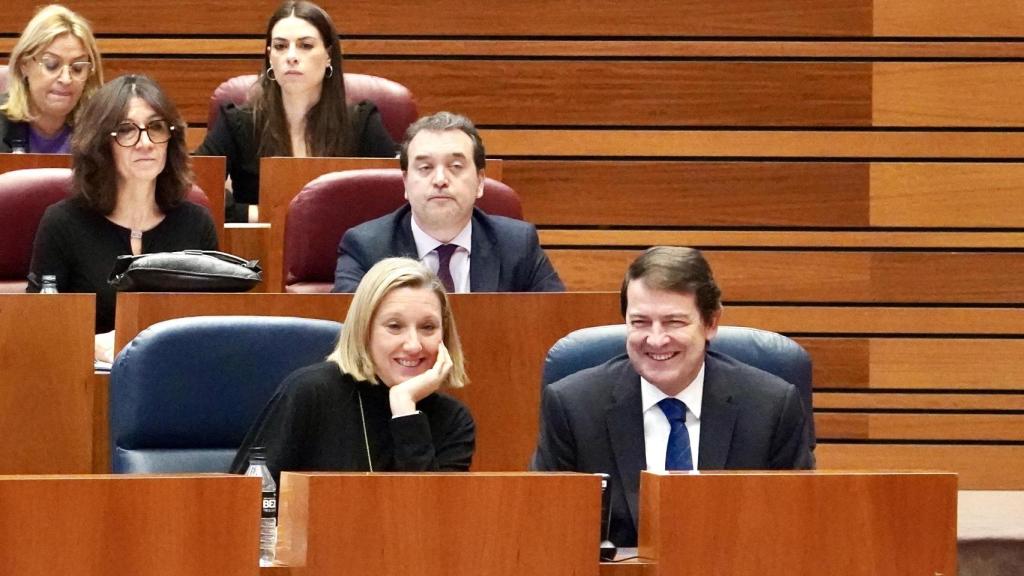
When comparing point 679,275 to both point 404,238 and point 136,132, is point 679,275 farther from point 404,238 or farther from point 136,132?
point 136,132

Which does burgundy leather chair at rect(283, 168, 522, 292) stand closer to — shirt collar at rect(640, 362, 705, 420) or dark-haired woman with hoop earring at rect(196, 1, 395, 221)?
dark-haired woman with hoop earring at rect(196, 1, 395, 221)

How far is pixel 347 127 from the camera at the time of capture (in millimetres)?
4410

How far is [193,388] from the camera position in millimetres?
2807

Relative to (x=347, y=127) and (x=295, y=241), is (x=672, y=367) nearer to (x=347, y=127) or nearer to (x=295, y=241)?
(x=295, y=241)

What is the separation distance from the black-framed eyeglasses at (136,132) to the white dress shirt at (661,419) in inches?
51.2

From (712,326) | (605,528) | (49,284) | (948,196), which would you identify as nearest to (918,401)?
(948,196)

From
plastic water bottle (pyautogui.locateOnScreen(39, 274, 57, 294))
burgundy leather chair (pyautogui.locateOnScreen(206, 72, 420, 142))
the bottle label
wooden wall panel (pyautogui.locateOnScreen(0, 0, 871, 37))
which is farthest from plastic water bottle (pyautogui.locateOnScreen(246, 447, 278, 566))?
wooden wall panel (pyautogui.locateOnScreen(0, 0, 871, 37))

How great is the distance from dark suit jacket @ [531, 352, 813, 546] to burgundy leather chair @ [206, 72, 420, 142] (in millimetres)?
2003

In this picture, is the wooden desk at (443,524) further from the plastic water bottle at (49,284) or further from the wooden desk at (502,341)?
the plastic water bottle at (49,284)

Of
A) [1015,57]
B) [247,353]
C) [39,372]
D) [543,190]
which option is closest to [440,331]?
[247,353]

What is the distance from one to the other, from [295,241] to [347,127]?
639 mm

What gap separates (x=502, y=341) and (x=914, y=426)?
220 centimetres

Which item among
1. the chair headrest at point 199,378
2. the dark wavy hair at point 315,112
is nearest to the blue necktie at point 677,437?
the chair headrest at point 199,378

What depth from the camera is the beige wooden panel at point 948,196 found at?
5094mm
